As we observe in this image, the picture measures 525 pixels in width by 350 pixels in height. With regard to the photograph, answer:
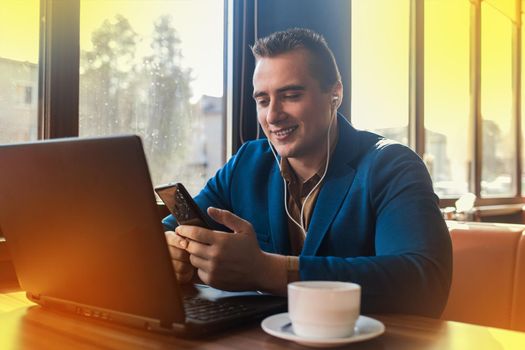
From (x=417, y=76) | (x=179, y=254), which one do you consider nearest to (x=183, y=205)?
(x=179, y=254)

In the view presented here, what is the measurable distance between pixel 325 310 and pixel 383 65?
141 inches

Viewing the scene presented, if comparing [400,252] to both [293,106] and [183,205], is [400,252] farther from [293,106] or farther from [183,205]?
[293,106]

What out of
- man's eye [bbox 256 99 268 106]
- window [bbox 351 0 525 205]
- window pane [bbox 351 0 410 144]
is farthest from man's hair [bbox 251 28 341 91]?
window pane [bbox 351 0 410 144]

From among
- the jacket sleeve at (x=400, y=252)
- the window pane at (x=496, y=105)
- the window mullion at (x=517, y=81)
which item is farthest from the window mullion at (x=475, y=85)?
the jacket sleeve at (x=400, y=252)

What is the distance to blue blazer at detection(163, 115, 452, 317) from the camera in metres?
1.04

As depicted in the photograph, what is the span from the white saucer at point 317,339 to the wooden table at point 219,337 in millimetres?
19

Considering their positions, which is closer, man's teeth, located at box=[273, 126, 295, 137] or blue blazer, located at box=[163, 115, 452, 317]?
blue blazer, located at box=[163, 115, 452, 317]

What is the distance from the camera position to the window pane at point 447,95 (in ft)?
14.5

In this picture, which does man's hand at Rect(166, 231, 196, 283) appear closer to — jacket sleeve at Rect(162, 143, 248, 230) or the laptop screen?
the laptop screen

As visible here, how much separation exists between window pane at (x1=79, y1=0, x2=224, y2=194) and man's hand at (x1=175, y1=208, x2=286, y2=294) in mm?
1068

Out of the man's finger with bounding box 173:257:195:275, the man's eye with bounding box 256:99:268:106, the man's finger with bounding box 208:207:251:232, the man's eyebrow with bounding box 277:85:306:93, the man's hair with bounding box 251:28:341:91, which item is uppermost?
the man's hair with bounding box 251:28:341:91

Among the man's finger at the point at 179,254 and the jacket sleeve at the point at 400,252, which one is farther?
the man's finger at the point at 179,254

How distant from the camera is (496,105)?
5.51m

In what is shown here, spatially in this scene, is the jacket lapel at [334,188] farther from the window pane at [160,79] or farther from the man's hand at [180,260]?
the window pane at [160,79]
